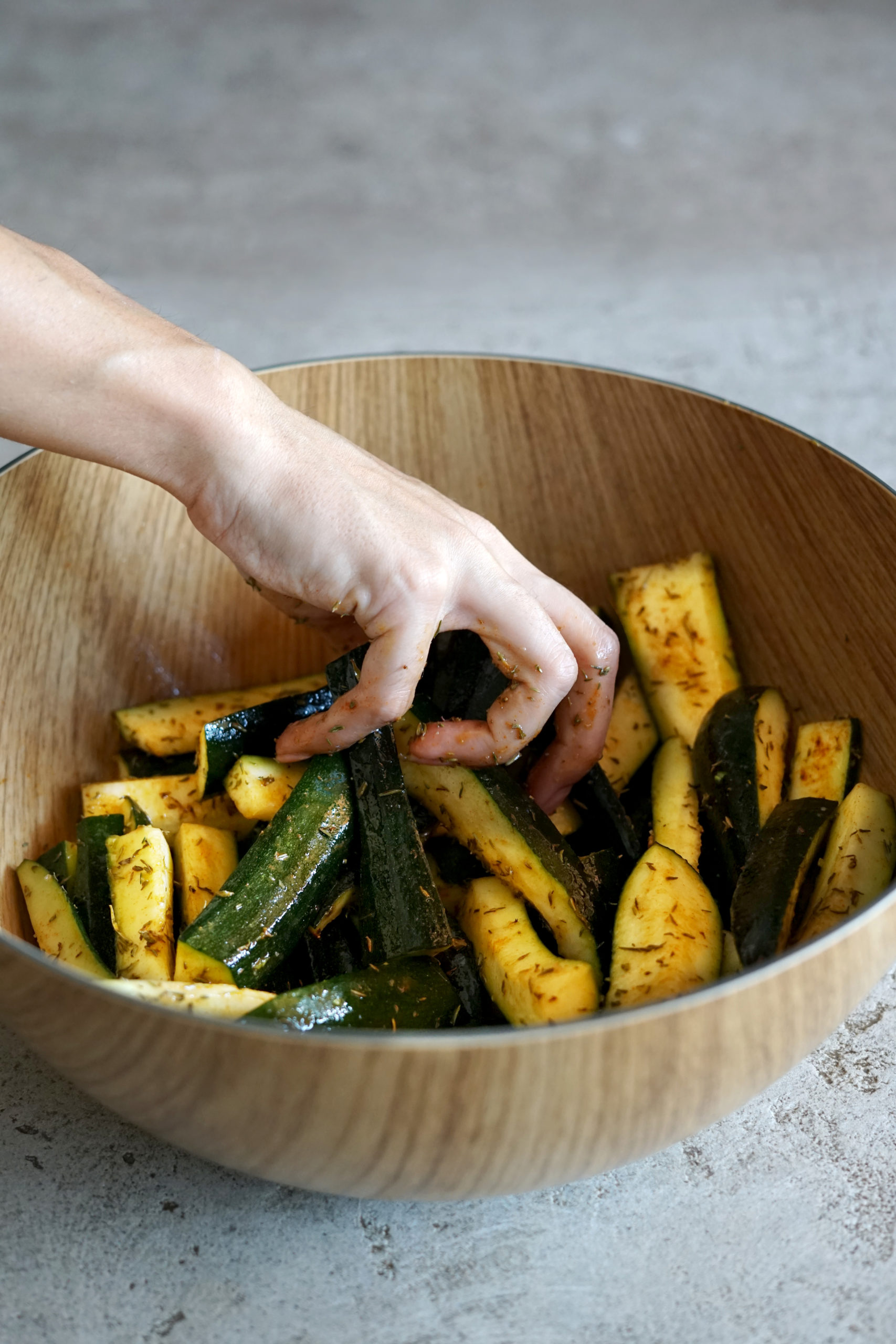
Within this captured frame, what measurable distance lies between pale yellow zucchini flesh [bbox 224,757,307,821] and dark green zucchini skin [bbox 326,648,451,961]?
0.30 ft

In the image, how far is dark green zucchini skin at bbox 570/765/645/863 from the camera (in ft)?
4.80

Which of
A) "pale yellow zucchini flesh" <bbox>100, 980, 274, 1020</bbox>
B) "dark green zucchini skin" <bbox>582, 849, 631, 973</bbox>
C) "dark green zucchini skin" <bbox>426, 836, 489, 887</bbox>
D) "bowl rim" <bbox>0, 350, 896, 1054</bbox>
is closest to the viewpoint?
"bowl rim" <bbox>0, 350, 896, 1054</bbox>

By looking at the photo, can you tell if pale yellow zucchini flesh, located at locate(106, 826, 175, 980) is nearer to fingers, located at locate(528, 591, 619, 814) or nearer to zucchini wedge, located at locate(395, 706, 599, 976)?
zucchini wedge, located at locate(395, 706, 599, 976)

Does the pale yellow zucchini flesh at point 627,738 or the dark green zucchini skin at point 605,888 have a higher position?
the pale yellow zucchini flesh at point 627,738

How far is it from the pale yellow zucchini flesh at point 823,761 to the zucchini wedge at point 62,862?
2.84 ft

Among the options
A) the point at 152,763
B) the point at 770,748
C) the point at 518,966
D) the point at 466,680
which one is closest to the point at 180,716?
the point at 152,763

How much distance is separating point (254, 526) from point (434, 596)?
207 millimetres

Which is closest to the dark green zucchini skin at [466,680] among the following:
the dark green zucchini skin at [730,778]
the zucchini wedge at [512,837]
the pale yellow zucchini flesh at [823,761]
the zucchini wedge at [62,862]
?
the zucchini wedge at [512,837]

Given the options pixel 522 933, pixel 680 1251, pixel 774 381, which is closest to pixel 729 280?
pixel 774 381

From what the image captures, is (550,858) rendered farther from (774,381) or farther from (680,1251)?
(774,381)

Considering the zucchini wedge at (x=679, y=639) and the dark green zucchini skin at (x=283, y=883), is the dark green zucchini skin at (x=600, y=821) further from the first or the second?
the dark green zucchini skin at (x=283, y=883)

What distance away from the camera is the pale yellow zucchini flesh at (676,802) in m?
1.42

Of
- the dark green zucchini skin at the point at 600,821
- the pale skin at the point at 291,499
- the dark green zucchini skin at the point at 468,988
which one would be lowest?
the dark green zucchini skin at the point at 468,988

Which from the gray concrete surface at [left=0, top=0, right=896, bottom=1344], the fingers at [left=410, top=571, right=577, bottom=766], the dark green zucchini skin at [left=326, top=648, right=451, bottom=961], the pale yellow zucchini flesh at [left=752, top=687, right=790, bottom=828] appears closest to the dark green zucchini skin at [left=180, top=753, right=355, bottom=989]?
the dark green zucchini skin at [left=326, top=648, right=451, bottom=961]
